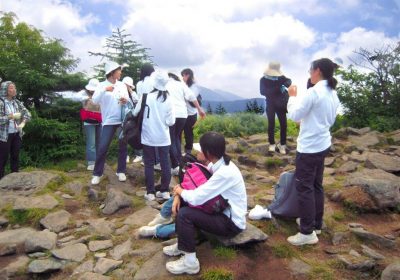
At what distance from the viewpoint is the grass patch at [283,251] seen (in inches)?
195

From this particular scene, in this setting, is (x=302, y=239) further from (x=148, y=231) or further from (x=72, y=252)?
(x=72, y=252)

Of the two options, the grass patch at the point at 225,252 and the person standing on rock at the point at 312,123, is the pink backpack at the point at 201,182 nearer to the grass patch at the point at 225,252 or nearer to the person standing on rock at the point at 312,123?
the grass patch at the point at 225,252

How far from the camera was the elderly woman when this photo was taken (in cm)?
761

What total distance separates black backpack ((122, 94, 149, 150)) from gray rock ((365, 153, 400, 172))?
492 cm

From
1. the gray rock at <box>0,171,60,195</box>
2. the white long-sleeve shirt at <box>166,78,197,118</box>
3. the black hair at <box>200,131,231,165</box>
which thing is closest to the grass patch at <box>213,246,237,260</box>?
the black hair at <box>200,131,231,165</box>

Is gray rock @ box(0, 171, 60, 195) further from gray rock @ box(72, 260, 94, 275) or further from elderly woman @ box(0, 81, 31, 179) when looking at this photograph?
gray rock @ box(72, 260, 94, 275)

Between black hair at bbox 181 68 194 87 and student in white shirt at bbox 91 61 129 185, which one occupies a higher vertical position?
black hair at bbox 181 68 194 87

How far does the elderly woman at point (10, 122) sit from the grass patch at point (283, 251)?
18.0 ft

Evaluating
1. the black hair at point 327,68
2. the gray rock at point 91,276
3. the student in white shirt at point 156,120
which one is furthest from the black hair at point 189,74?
the gray rock at point 91,276

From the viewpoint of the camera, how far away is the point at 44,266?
16.4ft

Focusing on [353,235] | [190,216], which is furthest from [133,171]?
[353,235]

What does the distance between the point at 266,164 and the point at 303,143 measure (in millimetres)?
4395

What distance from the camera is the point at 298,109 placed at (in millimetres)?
4844

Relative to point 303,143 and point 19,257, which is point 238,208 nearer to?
point 303,143
